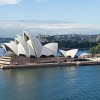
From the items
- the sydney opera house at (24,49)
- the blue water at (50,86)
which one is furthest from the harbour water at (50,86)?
the sydney opera house at (24,49)

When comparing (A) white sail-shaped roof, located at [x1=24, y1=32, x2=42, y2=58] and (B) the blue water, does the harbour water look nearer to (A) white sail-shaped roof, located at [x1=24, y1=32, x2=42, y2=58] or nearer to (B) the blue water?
(B) the blue water

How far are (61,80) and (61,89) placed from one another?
3992 mm

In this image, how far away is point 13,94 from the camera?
74.6ft

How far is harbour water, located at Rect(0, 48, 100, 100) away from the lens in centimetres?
2194

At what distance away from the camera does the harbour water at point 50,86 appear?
72.0 feet

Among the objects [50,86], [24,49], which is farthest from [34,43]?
[50,86]

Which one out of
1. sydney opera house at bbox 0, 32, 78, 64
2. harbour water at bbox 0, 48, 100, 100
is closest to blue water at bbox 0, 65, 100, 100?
harbour water at bbox 0, 48, 100, 100

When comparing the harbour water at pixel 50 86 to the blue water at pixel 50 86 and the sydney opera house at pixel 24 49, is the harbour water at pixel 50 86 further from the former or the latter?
the sydney opera house at pixel 24 49

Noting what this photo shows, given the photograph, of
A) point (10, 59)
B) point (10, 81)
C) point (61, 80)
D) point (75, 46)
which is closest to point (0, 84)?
point (10, 81)

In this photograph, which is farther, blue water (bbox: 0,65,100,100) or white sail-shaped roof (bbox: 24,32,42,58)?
white sail-shaped roof (bbox: 24,32,42,58)

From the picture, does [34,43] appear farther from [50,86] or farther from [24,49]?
[50,86]

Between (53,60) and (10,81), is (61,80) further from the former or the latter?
(53,60)

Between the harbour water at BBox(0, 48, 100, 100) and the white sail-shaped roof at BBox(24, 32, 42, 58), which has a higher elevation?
the white sail-shaped roof at BBox(24, 32, 42, 58)

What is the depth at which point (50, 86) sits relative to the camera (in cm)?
2538
